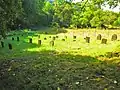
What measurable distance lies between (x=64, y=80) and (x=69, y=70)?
66.9 inches

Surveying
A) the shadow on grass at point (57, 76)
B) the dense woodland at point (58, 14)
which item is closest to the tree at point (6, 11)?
the dense woodland at point (58, 14)

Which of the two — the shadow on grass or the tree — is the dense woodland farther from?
the shadow on grass

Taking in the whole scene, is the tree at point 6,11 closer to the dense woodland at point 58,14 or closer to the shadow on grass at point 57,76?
the dense woodland at point 58,14

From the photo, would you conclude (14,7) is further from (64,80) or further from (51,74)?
(64,80)

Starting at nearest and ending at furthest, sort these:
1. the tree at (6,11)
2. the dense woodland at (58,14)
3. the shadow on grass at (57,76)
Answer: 1. the shadow on grass at (57,76)
2. the tree at (6,11)
3. the dense woodland at (58,14)

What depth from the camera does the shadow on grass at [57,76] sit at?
38.1 feet

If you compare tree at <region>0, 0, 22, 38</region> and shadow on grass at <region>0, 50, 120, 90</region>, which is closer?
shadow on grass at <region>0, 50, 120, 90</region>

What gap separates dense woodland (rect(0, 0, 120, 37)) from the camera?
14.8 m

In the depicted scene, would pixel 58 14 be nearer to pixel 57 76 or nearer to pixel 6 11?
pixel 6 11

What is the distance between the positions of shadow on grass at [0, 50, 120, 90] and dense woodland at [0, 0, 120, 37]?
2181 mm

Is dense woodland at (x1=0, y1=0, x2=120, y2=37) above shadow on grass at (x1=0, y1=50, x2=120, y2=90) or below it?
above

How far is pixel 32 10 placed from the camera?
76.8 metres

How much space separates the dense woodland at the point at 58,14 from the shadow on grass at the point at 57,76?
2.18m

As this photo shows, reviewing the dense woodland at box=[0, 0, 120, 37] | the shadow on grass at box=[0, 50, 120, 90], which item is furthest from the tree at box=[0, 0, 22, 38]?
the shadow on grass at box=[0, 50, 120, 90]
